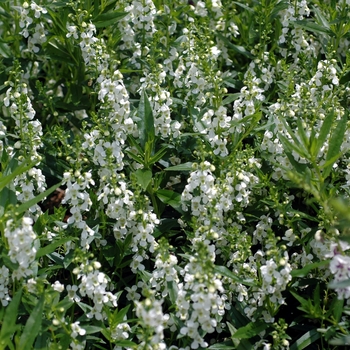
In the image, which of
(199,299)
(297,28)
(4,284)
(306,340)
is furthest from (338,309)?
(297,28)

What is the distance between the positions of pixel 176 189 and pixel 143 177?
0.63 m

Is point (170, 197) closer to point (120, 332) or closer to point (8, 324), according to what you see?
point (120, 332)

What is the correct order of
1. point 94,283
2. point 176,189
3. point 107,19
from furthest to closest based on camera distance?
point 107,19
point 176,189
point 94,283

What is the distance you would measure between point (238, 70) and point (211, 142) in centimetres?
170

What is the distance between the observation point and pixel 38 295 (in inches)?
159

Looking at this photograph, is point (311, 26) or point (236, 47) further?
point (236, 47)

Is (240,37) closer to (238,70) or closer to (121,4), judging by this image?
(238,70)

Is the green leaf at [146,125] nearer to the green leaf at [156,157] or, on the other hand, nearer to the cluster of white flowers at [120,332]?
the green leaf at [156,157]

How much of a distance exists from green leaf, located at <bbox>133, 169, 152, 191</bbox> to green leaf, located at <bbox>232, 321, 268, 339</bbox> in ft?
3.29

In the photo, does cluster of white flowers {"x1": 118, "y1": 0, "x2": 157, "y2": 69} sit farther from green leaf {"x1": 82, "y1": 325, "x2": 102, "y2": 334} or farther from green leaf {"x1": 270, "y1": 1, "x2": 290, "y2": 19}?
green leaf {"x1": 82, "y1": 325, "x2": 102, "y2": 334}

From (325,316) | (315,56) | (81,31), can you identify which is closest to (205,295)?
(325,316)

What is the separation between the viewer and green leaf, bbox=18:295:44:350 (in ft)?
12.2

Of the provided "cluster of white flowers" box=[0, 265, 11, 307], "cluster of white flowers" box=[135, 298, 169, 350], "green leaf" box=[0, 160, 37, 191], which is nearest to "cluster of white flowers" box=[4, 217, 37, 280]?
"cluster of white flowers" box=[0, 265, 11, 307]

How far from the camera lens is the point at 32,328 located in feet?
12.3
